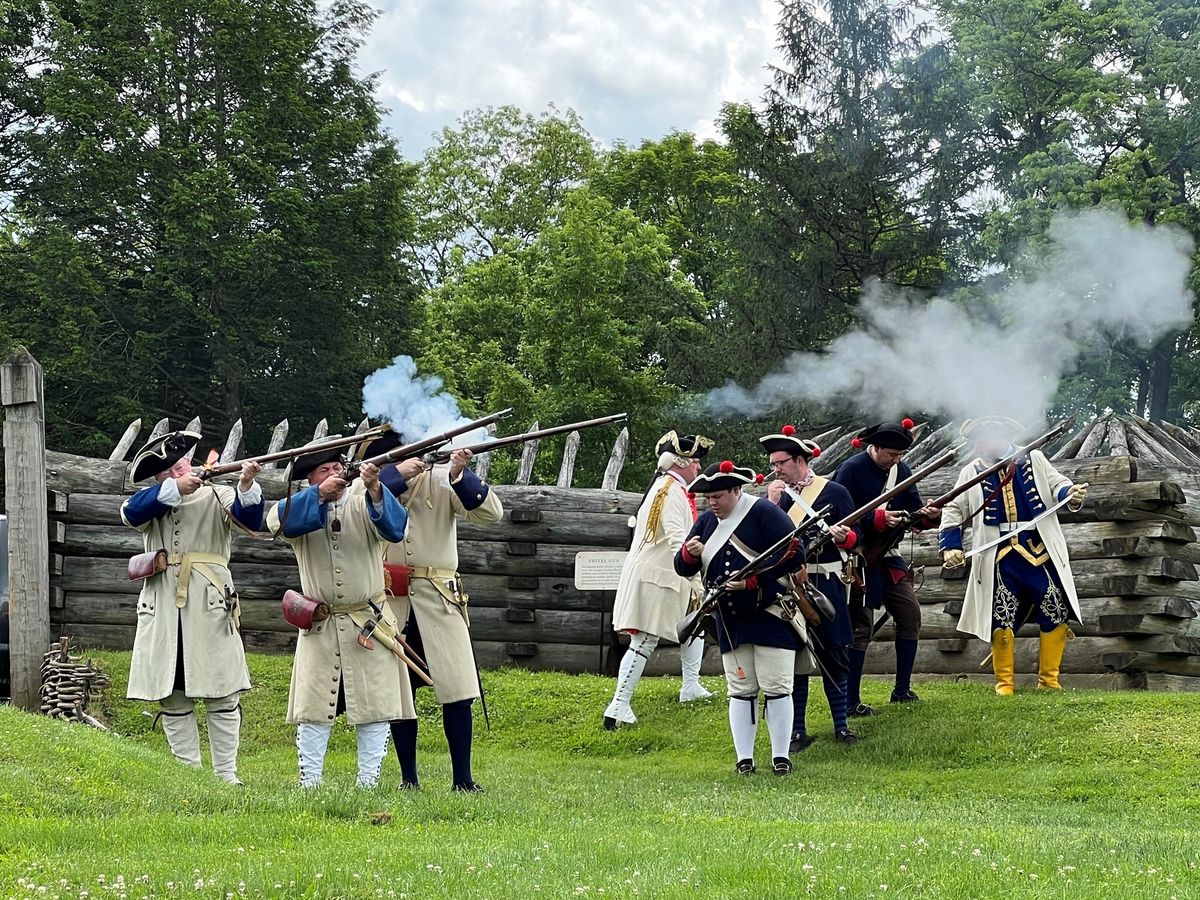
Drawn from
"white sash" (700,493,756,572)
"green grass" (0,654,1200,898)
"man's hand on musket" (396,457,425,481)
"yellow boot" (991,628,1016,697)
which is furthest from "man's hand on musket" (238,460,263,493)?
"yellow boot" (991,628,1016,697)

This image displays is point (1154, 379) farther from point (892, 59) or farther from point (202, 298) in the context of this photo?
point (202, 298)

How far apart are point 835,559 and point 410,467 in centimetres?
388

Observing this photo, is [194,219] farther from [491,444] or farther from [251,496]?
[491,444]

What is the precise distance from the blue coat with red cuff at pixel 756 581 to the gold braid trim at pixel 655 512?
2228 millimetres

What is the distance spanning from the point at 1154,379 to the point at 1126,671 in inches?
790

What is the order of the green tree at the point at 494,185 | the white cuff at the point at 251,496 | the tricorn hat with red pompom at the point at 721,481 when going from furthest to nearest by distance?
the green tree at the point at 494,185 < the tricorn hat with red pompom at the point at 721,481 < the white cuff at the point at 251,496

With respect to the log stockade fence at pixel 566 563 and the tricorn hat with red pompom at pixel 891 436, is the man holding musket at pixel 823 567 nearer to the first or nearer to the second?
the tricorn hat with red pompom at pixel 891 436

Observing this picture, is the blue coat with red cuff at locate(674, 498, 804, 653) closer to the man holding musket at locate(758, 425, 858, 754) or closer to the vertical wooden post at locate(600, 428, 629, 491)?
the man holding musket at locate(758, 425, 858, 754)

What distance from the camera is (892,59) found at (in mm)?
33906

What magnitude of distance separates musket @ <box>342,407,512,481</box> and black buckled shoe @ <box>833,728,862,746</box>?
407 cm

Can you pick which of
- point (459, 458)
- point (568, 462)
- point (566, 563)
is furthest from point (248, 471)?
point (568, 462)

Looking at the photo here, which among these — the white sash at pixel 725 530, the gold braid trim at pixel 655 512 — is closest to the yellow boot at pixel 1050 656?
the white sash at pixel 725 530

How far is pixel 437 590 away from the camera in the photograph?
9.50m

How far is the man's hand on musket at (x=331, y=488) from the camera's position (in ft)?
28.9
